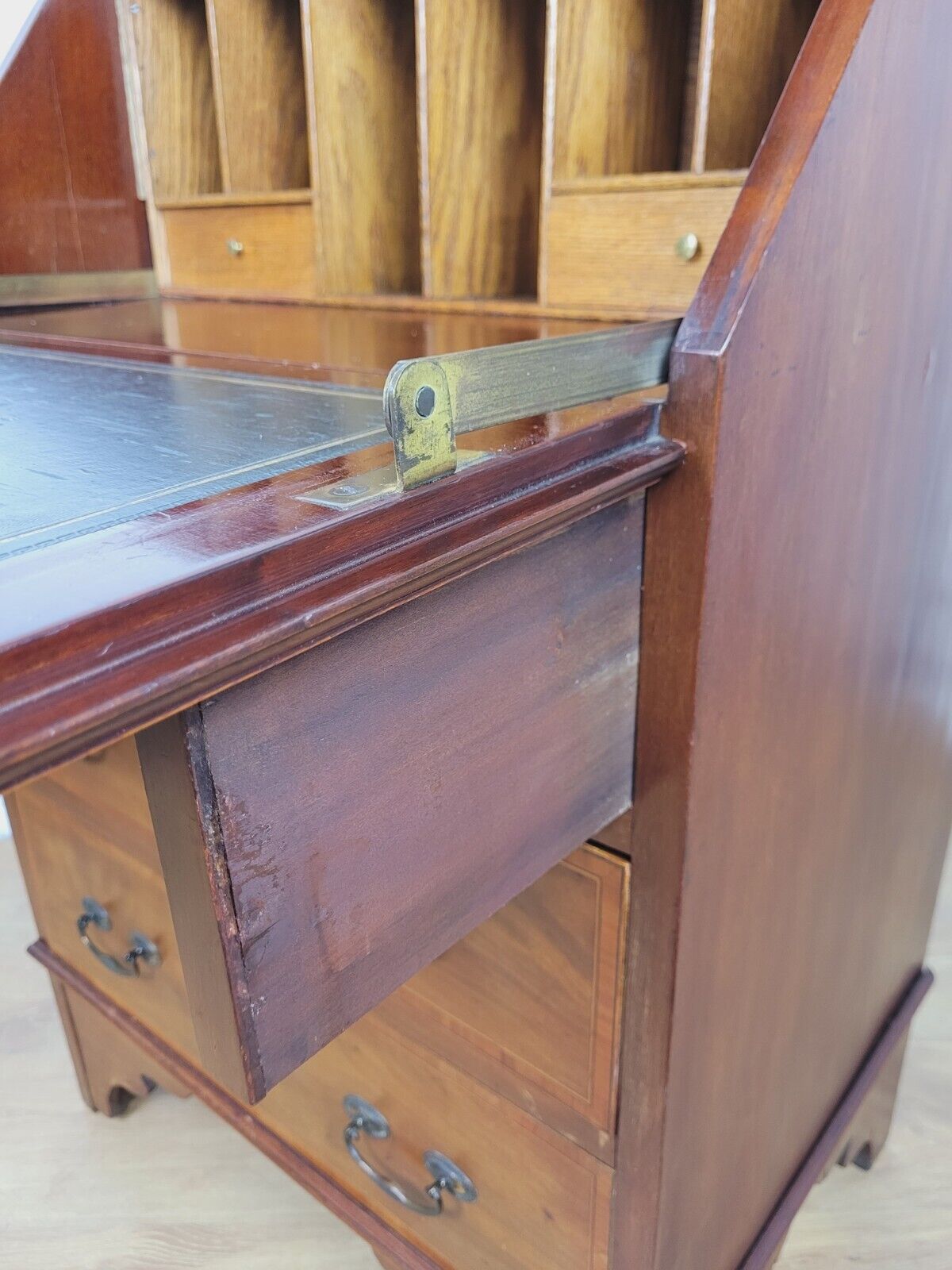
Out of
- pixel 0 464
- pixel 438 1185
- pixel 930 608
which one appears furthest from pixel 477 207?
pixel 438 1185

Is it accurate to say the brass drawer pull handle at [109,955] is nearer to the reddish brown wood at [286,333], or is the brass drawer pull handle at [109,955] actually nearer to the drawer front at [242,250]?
the reddish brown wood at [286,333]

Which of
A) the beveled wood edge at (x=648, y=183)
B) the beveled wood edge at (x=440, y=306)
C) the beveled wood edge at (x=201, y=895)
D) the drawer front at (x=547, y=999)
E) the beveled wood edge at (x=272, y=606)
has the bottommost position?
the drawer front at (x=547, y=999)

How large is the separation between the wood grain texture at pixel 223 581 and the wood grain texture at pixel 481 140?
25.0 inches

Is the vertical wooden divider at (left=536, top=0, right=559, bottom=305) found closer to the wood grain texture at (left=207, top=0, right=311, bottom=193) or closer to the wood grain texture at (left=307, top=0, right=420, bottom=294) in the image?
the wood grain texture at (left=307, top=0, right=420, bottom=294)

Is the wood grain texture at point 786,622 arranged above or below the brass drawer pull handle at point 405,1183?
above

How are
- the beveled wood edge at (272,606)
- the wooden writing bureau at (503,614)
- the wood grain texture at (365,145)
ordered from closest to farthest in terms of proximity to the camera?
the beveled wood edge at (272,606) → the wooden writing bureau at (503,614) → the wood grain texture at (365,145)

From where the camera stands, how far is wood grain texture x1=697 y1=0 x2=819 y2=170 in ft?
2.64

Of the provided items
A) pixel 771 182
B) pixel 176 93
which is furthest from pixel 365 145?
pixel 771 182

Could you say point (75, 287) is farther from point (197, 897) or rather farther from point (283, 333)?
point (197, 897)

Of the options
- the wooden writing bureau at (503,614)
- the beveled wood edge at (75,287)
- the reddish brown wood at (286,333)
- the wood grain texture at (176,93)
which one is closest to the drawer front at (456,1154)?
the wooden writing bureau at (503,614)

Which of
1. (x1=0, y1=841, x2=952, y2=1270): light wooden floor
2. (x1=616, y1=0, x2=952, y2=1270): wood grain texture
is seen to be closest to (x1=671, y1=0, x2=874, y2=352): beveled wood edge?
(x1=616, y1=0, x2=952, y2=1270): wood grain texture

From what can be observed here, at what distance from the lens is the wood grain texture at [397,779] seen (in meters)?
0.38

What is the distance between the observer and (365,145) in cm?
111

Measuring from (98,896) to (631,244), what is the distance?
80 cm
